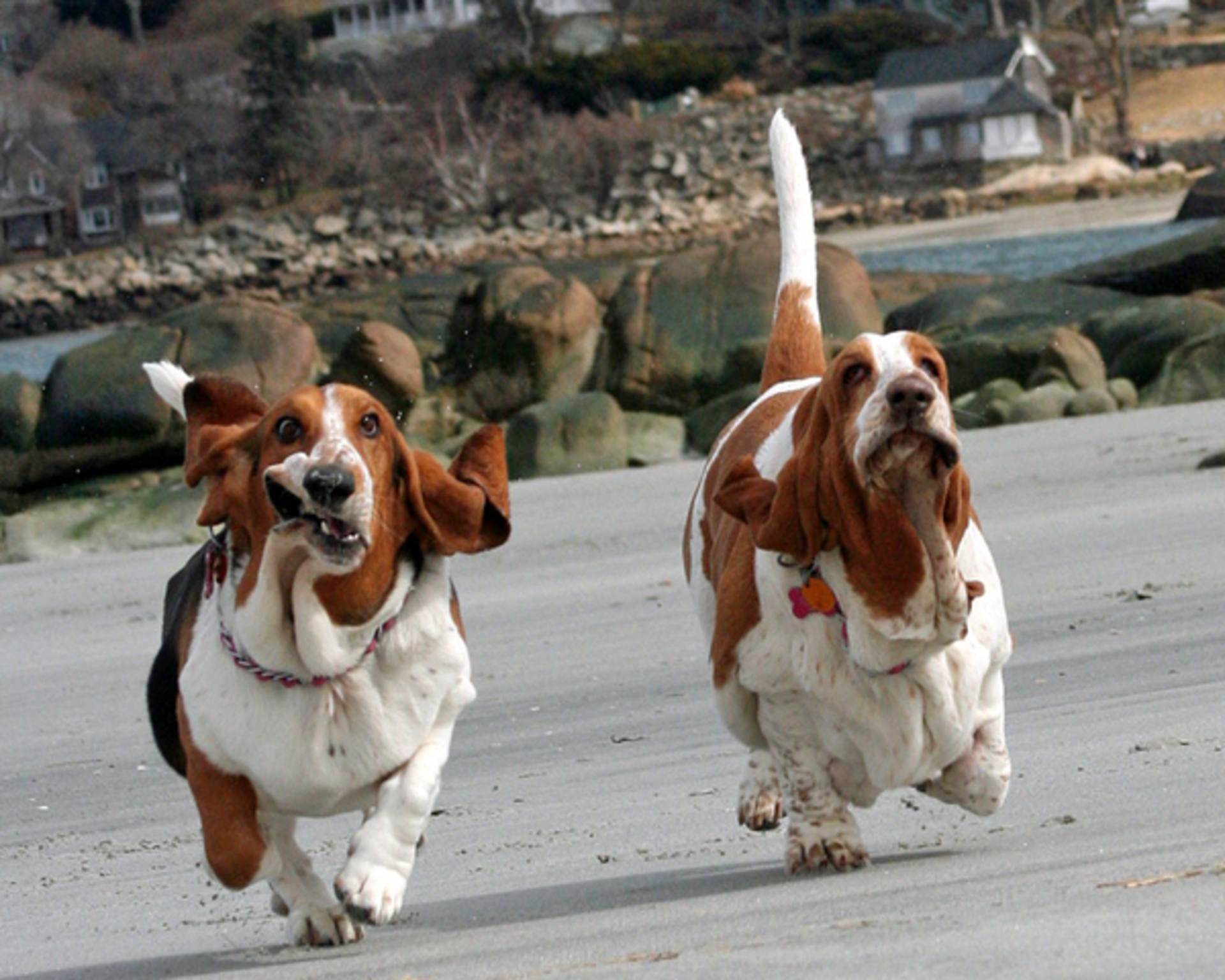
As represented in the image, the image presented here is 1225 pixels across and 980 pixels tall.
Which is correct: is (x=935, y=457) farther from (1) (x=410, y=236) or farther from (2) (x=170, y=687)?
(1) (x=410, y=236)

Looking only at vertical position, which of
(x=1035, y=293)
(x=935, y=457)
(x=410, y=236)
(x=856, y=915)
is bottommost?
(x=410, y=236)

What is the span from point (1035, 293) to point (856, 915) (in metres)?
24.4

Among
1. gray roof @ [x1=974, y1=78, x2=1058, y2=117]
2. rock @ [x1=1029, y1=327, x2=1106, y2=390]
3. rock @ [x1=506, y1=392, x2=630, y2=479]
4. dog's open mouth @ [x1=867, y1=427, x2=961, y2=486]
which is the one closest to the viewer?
dog's open mouth @ [x1=867, y1=427, x2=961, y2=486]

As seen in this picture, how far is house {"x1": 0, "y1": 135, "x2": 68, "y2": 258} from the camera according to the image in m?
63.8

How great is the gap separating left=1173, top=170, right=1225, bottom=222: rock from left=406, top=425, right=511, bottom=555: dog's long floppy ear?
4082 centimetres

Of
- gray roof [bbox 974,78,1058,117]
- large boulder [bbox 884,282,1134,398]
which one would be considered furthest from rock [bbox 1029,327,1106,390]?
gray roof [bbox 974,78,1058,117]

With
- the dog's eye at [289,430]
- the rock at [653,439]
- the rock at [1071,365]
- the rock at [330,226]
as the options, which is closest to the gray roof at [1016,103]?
the rock at [330,226]

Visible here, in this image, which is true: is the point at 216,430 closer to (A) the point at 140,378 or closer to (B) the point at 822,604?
(B) the point at 822,604

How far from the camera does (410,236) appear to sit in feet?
199

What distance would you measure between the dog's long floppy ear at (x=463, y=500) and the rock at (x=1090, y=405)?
1419 centimetres

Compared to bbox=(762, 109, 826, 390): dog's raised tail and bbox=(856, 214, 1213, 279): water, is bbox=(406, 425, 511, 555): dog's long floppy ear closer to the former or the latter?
bbox=(762, 109, 826, 390): dog's raised tail

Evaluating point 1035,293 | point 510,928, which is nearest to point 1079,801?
point 510,928

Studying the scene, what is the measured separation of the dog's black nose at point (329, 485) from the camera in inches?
169

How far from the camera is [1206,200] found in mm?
44625
